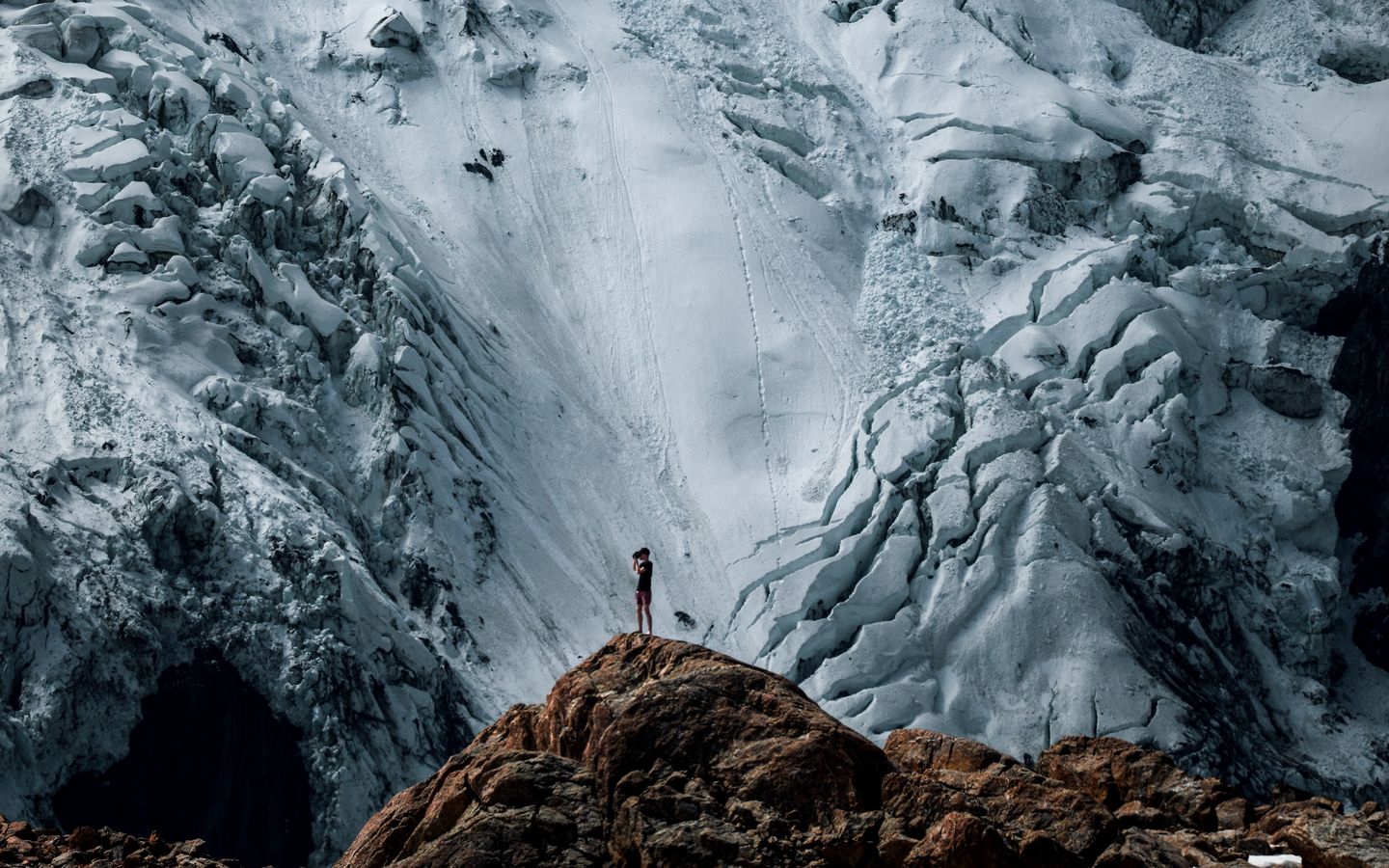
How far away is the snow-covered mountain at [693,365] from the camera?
34.0 metres

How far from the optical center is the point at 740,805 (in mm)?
14523

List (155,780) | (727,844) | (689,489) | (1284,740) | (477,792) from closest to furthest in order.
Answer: (727,844), (477,792), (155,780), (1284,740), (689,489)

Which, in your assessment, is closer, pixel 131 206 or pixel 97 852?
pixel 97 852

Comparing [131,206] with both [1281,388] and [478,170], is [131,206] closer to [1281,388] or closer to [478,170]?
[478,170]

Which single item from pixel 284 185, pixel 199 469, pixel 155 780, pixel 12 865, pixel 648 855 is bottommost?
pixel 648 855

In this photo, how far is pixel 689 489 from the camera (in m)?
41.2

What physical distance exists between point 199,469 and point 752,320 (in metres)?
15.7

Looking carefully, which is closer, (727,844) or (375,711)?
(727,844)

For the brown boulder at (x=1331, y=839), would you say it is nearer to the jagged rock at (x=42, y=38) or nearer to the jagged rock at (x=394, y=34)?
the jagged rock at (x=42, y=38)

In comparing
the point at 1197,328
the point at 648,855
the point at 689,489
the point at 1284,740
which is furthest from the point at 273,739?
the point at 1197,328

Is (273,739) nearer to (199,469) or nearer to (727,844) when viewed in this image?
(199,469)

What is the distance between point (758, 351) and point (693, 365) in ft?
5.77

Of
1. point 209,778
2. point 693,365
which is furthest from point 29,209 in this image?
point 693,365

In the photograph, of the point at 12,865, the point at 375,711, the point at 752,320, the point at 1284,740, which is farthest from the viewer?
the point at 752,320
